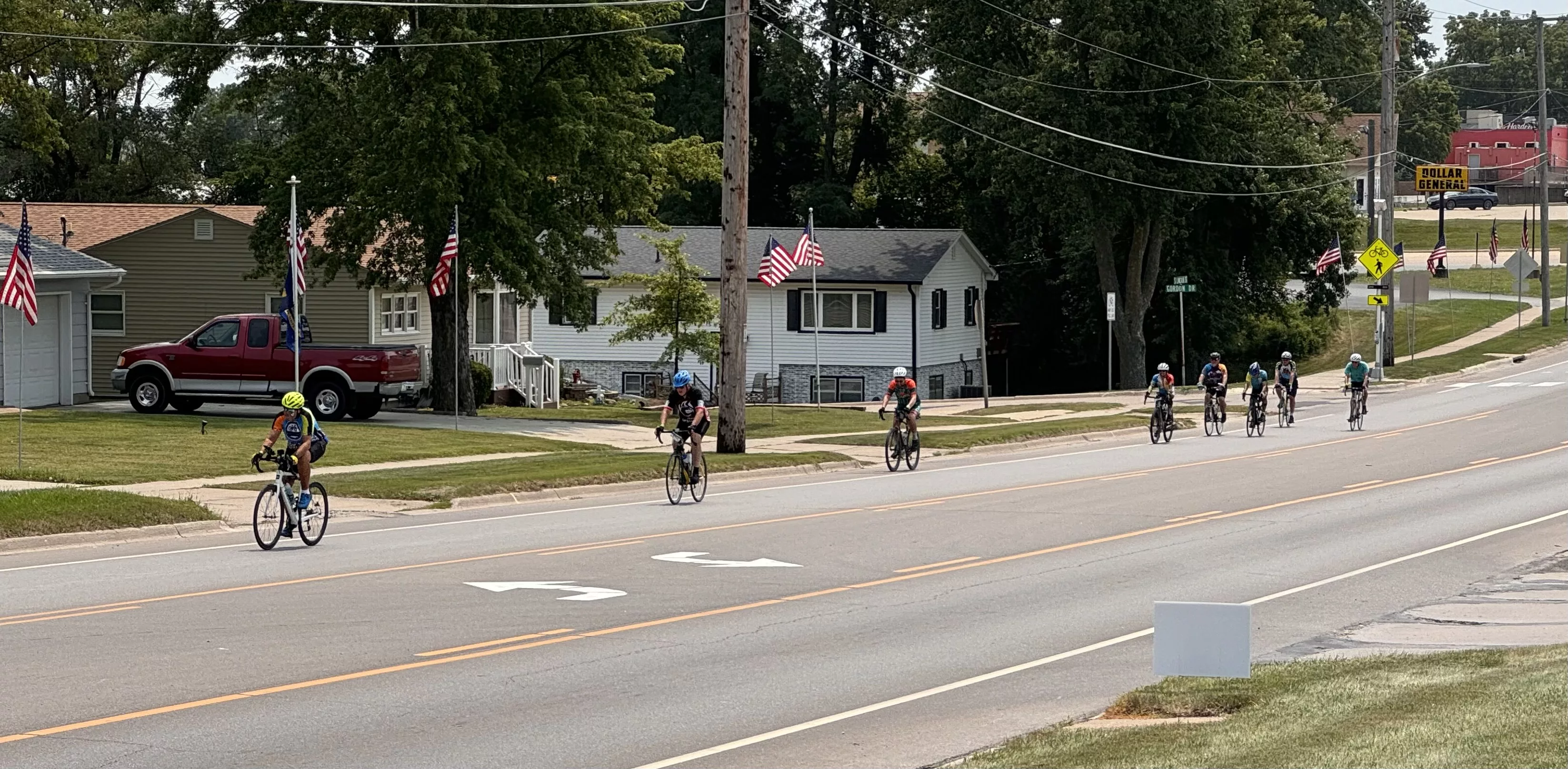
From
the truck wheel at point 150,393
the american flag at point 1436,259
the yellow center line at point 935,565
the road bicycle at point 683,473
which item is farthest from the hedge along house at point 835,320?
the yellow center line at point 935,565

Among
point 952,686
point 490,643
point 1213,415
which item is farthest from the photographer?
point 1213,415

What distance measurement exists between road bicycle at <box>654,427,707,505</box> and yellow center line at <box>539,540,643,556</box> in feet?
13.7

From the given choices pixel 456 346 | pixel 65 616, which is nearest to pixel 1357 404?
pixel 456 346

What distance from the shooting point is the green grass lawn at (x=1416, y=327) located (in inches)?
2702

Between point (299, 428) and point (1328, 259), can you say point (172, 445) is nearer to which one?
point (299, 428)

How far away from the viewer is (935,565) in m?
18.6

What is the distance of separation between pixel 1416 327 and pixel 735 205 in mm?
48966

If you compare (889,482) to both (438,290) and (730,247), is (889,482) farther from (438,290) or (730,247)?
(438,290)

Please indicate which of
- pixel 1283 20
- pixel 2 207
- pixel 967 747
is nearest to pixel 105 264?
pixel 2 207

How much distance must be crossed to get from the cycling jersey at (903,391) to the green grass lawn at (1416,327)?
38722 mm

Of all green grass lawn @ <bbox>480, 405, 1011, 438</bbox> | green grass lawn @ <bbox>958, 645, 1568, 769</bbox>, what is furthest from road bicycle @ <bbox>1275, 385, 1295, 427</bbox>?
green grass lawn @ <bbox>958, 645, 1568, 769</bbox>

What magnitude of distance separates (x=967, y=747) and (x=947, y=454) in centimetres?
2430

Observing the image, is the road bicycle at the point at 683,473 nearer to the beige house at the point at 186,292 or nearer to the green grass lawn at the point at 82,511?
the green grass lawn at the point at 82,511

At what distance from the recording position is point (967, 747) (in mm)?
10359
